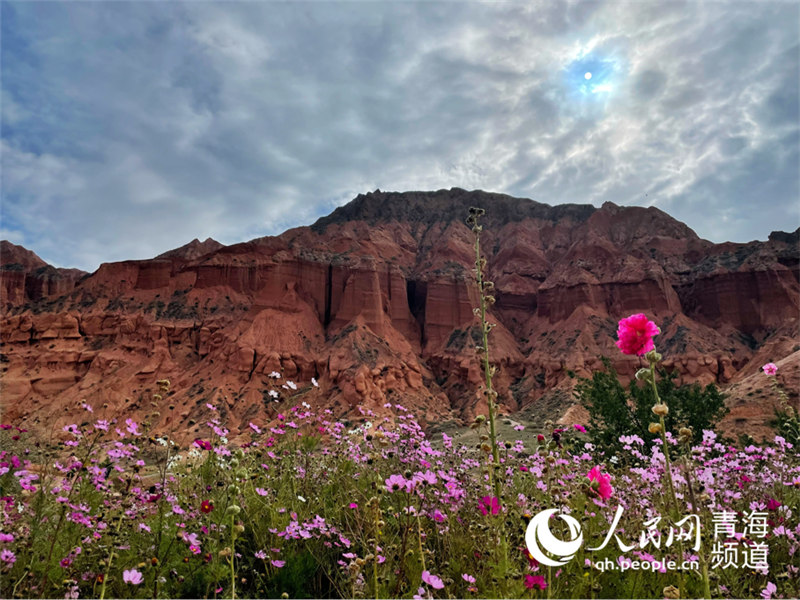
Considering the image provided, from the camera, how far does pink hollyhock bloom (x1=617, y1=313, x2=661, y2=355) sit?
2.41 metres

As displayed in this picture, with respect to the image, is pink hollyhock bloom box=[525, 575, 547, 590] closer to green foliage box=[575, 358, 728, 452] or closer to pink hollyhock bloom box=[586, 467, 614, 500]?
pink hollyhock bloom box=[586, 467, 614, 500]

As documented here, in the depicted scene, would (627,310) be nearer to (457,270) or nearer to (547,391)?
(547,391)

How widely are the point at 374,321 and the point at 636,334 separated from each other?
148 feet

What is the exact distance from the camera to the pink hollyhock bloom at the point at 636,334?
2414 mm

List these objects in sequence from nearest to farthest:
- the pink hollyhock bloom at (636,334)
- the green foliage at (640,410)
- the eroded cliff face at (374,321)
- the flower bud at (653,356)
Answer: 1. the flower bud at (653,356)
2. the pink hollyhock bloom at (636,334)
3. the green foliage at (640,410)
4. the eroded cliff face at (374,321)

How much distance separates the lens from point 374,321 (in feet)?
155

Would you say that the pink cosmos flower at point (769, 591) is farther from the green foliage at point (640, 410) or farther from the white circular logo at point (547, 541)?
the green foliage at point (640, 410)

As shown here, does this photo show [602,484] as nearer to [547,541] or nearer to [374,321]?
[547,541]

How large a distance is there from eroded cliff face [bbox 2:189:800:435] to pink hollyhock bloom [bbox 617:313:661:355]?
106 feet

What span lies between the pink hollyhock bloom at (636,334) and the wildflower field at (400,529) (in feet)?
0.03

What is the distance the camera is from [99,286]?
46.8m

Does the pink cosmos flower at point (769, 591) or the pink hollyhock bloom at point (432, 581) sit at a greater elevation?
the pink hollyhock bloom at point (432, 581)

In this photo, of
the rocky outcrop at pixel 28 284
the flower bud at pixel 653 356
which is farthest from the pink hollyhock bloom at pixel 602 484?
the rocky outcrop at pixel 28 284

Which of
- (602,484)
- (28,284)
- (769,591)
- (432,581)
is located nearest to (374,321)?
(602,484)
